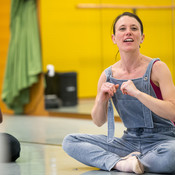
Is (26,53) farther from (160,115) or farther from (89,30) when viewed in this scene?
(160,115)

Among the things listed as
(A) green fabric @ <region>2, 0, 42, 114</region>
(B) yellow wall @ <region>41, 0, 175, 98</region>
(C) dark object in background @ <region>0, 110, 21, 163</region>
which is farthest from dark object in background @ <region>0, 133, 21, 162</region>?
(A) green fabric @ <region>2, 0, 42, 114</region>

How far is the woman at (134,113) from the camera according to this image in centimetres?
218

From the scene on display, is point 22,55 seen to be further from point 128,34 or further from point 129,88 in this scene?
point 129,88

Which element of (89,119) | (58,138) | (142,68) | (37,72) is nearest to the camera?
(142,68)

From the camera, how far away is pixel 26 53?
5.42 m

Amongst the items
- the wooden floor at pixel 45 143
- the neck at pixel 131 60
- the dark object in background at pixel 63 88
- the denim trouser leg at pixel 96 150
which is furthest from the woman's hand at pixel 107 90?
the dark object in background at pixel 63 88

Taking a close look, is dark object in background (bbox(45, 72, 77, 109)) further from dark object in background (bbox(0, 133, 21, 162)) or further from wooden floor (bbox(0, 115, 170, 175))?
dark object in background (bbox(0, 133, 21, 162))

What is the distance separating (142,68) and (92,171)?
59 cm

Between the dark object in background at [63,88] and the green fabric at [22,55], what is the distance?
0.18m

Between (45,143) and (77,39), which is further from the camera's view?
(77,39)

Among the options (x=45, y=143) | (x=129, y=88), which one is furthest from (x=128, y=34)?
(x=45, y=143)

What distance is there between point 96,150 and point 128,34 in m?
0.62

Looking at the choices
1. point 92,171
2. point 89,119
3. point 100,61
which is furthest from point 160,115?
point 100,61

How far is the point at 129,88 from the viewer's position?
2.21 m
